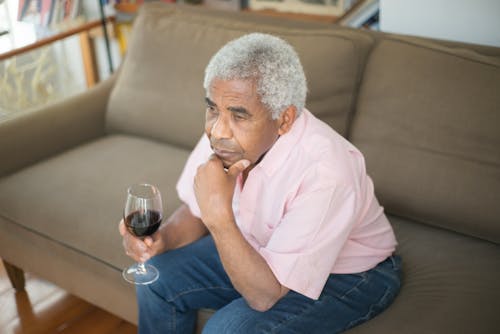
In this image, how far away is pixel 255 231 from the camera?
1.33m

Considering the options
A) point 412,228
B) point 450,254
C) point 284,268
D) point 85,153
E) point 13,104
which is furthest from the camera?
point 13,104

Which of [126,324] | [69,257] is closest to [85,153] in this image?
[69,257]

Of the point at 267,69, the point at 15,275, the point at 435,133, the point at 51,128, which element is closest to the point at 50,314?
the point at 15,275

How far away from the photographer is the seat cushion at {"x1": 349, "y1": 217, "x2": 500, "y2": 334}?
1.21 meters

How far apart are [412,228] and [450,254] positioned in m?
0.15

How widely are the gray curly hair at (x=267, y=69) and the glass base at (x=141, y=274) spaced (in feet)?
1.64

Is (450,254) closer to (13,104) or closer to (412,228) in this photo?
(412,228)

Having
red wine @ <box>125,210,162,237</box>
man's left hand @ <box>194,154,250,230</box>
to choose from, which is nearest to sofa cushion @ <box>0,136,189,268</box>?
red wine @ <box>125,210,162,237</box>

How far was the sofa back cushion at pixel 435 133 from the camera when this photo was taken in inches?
58.2

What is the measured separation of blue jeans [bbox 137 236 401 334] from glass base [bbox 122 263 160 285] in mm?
17

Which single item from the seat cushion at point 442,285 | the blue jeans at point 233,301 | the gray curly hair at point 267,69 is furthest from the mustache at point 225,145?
the seat cushion at point 442,285

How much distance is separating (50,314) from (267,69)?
129 cm

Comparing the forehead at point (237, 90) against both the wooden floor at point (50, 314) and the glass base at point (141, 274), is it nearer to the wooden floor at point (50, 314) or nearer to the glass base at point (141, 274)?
the glass base at point (141, 274)

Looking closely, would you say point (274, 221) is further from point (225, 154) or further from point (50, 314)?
point (50, 314)
